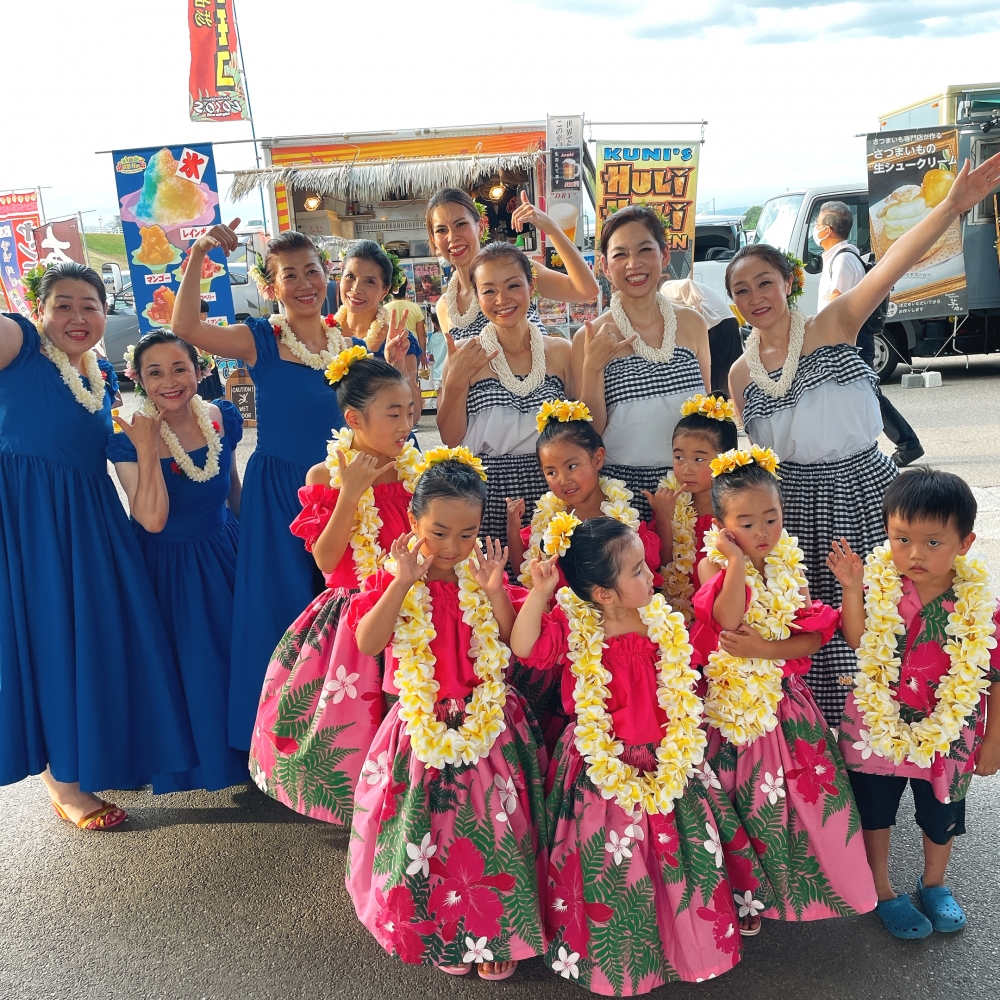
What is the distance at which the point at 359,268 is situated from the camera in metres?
3.12

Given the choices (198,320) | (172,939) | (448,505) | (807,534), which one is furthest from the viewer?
(198,320)

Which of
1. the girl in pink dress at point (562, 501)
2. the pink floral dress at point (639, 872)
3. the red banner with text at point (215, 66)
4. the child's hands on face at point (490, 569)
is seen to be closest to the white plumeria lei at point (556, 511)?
the girl in pink dress at point (562, 501)

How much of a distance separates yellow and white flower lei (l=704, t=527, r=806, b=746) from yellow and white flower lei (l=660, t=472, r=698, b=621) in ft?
1.35

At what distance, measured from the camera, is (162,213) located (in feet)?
27.9

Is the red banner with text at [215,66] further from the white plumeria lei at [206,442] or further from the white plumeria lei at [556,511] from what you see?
the white plumeria lei at [556,511]

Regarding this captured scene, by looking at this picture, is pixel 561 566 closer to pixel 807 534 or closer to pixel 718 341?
pixel 807 534

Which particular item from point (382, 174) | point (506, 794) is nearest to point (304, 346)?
point (506, 794)

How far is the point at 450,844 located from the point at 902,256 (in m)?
2.13

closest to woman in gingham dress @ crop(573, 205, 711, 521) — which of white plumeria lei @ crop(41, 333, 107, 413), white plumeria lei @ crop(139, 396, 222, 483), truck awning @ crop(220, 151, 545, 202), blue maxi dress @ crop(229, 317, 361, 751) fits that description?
blue maxi dress @ crop(229, 317, 361, 751)

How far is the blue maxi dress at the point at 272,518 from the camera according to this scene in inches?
112

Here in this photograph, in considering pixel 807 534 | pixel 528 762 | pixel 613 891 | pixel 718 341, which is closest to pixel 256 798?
pixel 528 762

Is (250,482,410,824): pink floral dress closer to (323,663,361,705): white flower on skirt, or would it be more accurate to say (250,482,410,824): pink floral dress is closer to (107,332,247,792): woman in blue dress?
(323,663,361,705): white flower on skirt

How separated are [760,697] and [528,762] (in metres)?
0.62

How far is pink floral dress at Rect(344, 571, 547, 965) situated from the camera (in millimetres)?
2037
